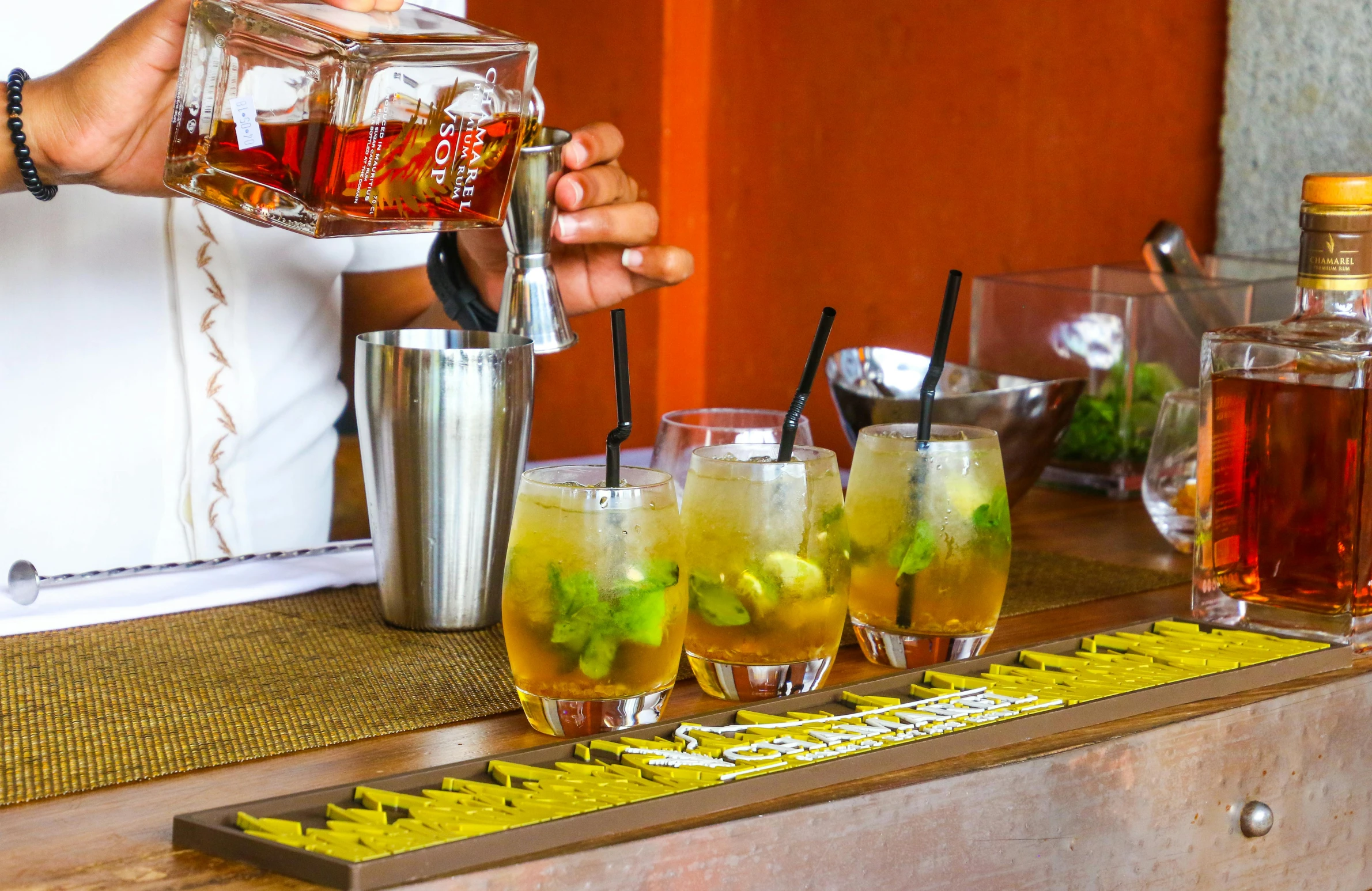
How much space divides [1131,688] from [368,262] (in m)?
1.11

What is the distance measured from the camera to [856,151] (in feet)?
8.91

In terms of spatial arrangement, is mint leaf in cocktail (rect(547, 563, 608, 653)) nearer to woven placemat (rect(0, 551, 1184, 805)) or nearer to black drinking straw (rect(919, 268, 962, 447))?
woven placemat (rect(0, 551, 1184, 805))

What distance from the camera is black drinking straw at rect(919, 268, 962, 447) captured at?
88 cm

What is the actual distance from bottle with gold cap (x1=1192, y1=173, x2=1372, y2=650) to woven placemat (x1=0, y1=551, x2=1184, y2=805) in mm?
153

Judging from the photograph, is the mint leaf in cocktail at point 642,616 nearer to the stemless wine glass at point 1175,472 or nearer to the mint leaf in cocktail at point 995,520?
the mint leaf in cocktail at point 995,520

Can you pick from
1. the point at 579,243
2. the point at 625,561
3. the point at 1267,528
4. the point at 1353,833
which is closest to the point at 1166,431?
the point at 1267,528

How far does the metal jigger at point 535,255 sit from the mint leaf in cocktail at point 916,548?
1.05 ft

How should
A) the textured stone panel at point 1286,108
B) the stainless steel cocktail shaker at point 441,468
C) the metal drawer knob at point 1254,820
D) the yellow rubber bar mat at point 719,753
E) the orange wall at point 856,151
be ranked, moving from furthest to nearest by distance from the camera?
the orange wall at point 856,151 < the textured stone panel at point 1286,108 < the stainless steel cocktail shaker at point 441,468 < the metal drawer knob at point 1254,820 < the yellow rubber bar mat at point 719,753

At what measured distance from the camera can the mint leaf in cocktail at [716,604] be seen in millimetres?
790

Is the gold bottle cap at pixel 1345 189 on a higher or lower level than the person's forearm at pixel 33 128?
lower

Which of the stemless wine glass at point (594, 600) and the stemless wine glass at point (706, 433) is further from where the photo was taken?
the stemless wine glass at point (706, 433)

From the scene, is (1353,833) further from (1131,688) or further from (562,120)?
Result: (562,120)

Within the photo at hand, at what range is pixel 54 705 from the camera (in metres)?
0.80

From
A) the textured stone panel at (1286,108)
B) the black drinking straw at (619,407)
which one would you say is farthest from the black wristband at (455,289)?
the textured stone panel at (1286,108)
